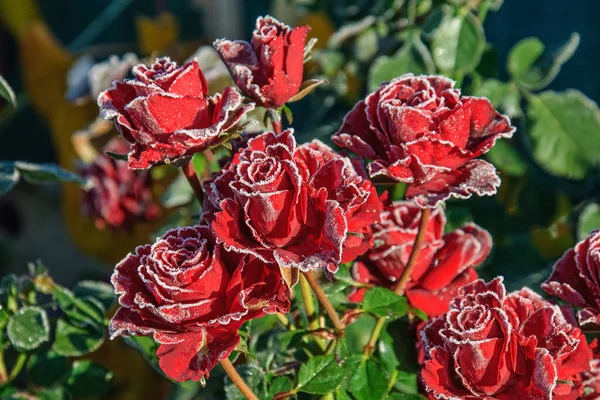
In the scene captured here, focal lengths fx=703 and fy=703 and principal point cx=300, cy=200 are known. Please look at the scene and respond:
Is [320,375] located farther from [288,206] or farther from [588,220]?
[588,220]

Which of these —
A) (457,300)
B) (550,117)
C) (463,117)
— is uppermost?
(463,117)

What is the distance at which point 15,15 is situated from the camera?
2543mm

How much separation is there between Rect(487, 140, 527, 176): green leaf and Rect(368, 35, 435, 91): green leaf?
0.16 m

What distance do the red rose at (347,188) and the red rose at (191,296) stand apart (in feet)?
0.22

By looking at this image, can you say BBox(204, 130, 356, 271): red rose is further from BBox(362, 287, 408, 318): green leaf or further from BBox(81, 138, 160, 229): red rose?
BBox(81, 138, 160, 229): red rose

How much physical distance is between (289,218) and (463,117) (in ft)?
0.55

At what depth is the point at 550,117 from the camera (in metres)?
1.05

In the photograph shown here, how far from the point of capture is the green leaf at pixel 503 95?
3.38 ft

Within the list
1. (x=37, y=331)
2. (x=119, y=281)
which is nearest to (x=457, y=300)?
(x=119, y=281)

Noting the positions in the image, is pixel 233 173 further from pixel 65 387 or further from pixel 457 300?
pixel 65 387

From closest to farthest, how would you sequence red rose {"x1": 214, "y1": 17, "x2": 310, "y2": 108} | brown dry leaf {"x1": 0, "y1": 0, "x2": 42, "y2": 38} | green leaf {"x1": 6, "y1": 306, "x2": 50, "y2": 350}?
1. red rose {"x1": 214, "y1": 17, "x2": 310, "y2": 108}
2. green leaf {"x1": 6, "y1": 306, "x2": 50, "y2": 350}
3. brown dry leaf {"x1": 0, "y1": 0, "x2": 42, "y2": 38}

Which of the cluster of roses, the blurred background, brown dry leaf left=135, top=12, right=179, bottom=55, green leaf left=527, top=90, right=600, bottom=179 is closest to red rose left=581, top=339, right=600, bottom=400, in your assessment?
the cluster of roses

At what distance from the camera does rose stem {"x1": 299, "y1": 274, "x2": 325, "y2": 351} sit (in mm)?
588

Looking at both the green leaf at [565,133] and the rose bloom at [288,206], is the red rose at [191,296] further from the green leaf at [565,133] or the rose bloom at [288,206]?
the green leaf at [565,133]
